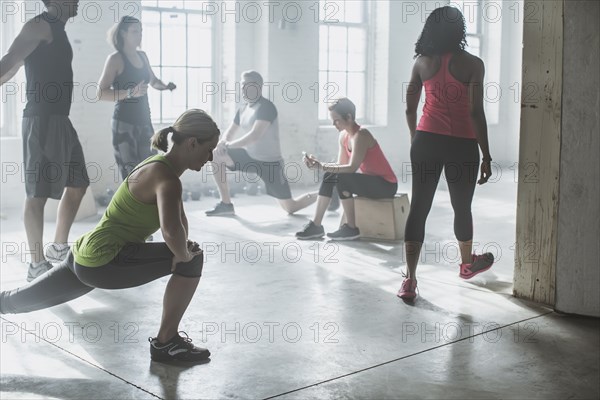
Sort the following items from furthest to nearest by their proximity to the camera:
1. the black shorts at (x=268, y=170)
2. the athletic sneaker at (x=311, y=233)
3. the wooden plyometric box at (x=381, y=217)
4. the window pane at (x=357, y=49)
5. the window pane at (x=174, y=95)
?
the window pane at (x=357, y=49)
the window pane at (x=174, y=95)
the black shorts at (x=268, y=170)
the athletic sneaker at (x=311, y=233)
the wooden plyometric box at (x=381, y=217)

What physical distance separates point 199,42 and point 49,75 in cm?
538

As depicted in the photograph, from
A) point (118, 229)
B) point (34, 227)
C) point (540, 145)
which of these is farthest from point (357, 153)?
point (118, 229)

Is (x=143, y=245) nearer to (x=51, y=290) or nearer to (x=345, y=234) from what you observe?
(x=51, y=290)

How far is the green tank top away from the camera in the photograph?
11.1 ft

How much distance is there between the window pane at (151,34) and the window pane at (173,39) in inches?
3.1

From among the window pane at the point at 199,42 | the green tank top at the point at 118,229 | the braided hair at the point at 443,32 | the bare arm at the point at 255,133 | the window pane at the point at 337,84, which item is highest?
the window pane at the point at 199,42

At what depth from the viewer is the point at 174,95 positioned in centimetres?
1008

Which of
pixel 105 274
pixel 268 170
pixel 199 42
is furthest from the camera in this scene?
pixel 199 42

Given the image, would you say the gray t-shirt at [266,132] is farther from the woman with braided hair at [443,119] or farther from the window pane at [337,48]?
the window pane at [337,48]

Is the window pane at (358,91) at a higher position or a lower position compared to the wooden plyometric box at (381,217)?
higher

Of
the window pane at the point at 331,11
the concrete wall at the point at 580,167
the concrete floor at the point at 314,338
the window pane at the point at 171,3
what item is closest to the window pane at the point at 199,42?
the window pane at the point at 171,3

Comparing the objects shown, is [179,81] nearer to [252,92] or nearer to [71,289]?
[252,92]

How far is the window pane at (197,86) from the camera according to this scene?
1018cm

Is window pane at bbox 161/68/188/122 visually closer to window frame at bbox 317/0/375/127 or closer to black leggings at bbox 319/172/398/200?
window frame at bbox 317/0/375/127
